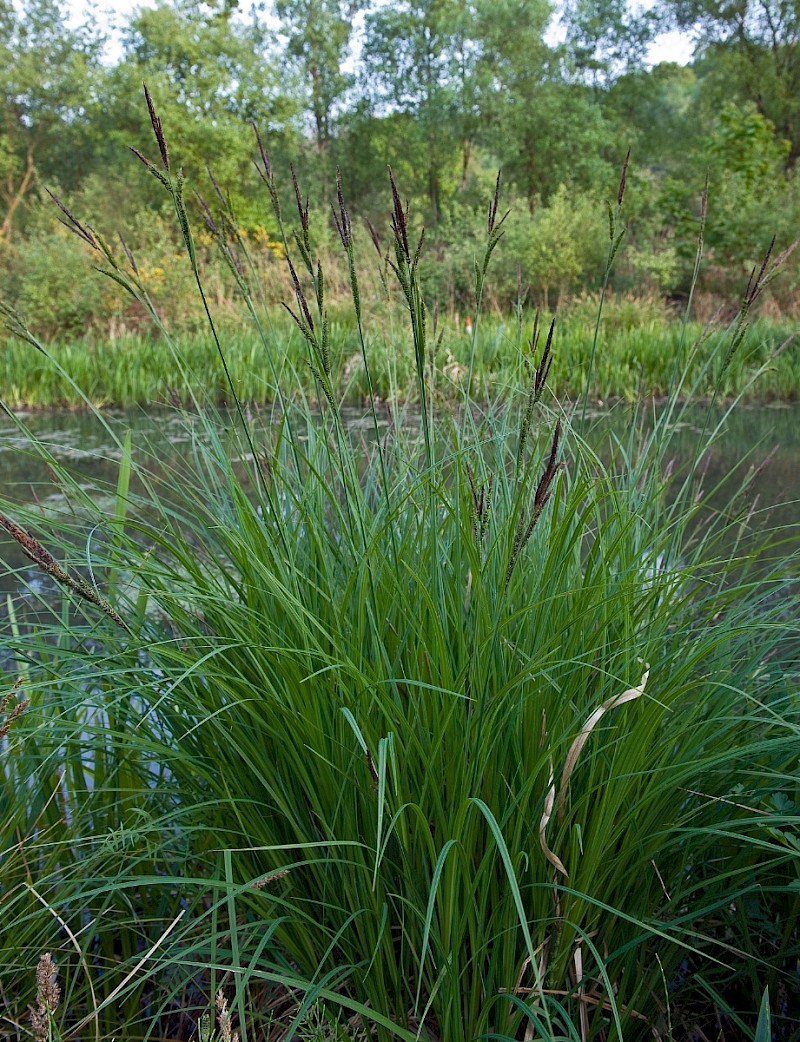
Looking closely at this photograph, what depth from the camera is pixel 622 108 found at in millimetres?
23359

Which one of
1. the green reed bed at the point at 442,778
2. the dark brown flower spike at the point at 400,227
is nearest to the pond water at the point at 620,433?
the green reed bed at the point at 442,778

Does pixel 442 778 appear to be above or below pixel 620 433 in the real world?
above

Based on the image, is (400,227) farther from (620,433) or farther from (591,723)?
(620,433)

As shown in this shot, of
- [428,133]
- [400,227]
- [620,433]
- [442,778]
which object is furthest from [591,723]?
[428,133]

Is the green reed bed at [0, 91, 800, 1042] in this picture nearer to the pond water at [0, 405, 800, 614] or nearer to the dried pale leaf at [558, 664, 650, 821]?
the dried pale leaf at [558, 664, 650, 821]

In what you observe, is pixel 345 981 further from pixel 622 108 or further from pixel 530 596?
pixel 622 108

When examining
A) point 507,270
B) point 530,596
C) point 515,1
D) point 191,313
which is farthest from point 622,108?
point 530,596

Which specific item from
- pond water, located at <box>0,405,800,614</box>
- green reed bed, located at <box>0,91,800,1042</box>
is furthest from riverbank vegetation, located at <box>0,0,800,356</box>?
green reed bed, located at <box>0,91,800,1042</box>

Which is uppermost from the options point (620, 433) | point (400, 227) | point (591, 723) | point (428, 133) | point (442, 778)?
point (428, 133)

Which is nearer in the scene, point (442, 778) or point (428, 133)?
point (442, 778)

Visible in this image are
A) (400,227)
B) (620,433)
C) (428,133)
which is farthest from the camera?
(428,133)

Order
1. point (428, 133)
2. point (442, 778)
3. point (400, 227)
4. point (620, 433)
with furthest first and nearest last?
point (428, 133) → point (620, 433) → point (442, 778) → point (400, 227)

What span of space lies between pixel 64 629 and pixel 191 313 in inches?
406

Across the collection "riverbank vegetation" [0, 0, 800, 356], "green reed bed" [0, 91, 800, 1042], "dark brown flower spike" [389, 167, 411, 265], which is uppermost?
"riverbank vegetation" [0, 0, 800, 356]
